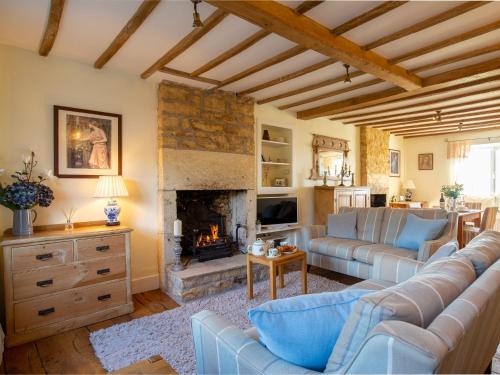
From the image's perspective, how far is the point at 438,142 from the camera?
7473 mm

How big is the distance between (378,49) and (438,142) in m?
5.97

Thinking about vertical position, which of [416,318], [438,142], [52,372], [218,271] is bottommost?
[52,372]

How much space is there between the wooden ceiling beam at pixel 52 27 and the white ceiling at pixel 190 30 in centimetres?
4

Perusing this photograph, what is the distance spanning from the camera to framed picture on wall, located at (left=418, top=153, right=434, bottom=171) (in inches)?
298

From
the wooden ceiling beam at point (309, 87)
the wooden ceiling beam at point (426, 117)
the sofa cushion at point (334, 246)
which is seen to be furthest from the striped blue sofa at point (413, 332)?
the wooden ceiling beam at point (426, 117)

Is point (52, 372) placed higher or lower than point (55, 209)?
lower

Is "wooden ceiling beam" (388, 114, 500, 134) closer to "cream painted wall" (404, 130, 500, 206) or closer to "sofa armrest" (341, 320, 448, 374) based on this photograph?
"cream painted wall" (404, 130, 500, 206)

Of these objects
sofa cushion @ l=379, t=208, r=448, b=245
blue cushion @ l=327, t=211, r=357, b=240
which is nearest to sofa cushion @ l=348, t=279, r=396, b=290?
sofa cushion @ l=379, t=208, r=448, b=245

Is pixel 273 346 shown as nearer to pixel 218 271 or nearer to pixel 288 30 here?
pixel 288 30

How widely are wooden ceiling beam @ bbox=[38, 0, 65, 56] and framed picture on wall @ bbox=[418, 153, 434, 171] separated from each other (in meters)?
8.14

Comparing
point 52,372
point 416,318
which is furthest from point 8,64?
point 416,318

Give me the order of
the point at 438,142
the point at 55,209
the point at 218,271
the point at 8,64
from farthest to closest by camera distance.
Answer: the point at 438,142 < the point at 218,271 < the point at 55,209 < the point at 8,64

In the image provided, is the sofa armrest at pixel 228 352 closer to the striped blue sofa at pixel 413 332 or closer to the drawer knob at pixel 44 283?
the striped blue sofa at pixel 413 332

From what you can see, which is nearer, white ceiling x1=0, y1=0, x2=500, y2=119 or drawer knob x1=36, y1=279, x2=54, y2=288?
white ceiling x1=0, y1=0, x2=500, y2=119
